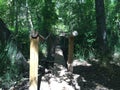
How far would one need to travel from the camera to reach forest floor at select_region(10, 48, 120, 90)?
6465mm

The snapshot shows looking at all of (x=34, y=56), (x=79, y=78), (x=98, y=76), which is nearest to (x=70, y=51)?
(x=79, y=78)

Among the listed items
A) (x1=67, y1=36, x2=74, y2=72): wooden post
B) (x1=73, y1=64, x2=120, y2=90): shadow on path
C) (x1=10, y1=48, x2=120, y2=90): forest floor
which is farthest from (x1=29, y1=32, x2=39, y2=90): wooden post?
(x1=73, y1=64, x2=120, y2=90): shadow on path

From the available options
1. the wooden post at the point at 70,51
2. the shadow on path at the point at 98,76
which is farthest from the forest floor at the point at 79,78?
the wooden post at the point at 70,51

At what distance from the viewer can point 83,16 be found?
14.2 m

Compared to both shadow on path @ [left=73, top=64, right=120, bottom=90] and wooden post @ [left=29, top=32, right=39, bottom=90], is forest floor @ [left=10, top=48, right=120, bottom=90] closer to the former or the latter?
shadow on path @ [left=73, top=64, right=120, bottom=90]

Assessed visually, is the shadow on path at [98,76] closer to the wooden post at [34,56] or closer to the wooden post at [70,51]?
the wooden post at [70,51]

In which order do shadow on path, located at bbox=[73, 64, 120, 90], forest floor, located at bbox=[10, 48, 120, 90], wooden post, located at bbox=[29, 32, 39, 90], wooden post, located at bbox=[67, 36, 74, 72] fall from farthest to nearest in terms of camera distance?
shadow on path, located at bbox=[73, 64, 120, 90]
wooden post, located at bbox=[67, 36, 74, 72]
forest floor, located at bbox=[10, 48, 120, 90]
wooden post, located at bbox=[29, 32, 39, 90]

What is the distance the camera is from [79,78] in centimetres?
791

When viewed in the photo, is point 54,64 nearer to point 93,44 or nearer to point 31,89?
point 31,89

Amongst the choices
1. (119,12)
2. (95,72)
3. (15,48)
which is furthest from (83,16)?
(15,48)

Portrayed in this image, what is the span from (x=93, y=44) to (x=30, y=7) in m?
3.47

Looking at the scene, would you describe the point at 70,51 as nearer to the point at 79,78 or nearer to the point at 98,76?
the point at 79,78

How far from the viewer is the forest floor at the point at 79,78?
646cm

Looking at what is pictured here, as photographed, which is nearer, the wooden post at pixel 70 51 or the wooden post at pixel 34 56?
the wooden post at pixel 34 56
